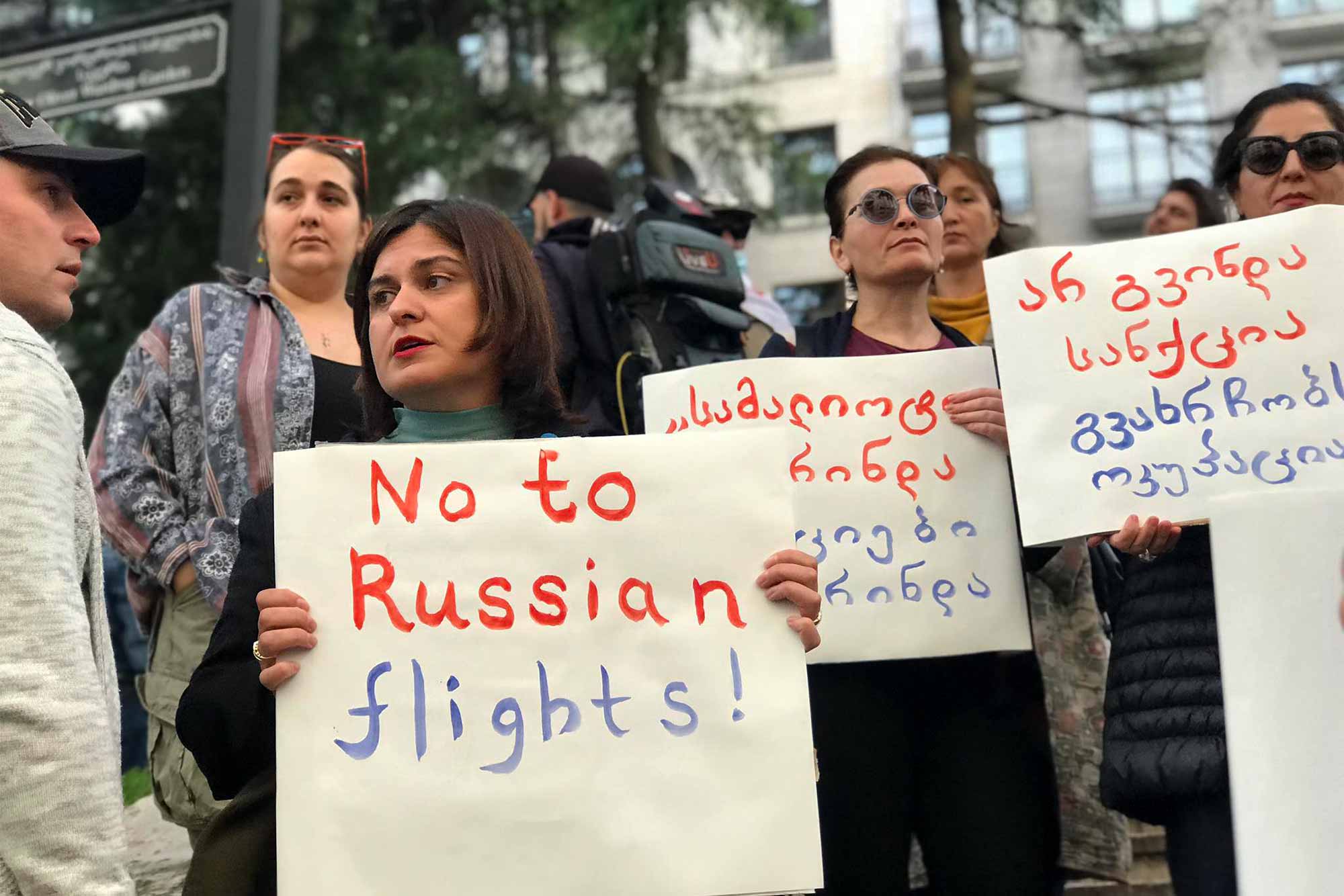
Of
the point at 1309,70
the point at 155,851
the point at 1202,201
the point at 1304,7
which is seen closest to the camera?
the point at 155,851

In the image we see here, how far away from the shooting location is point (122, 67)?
631 centimetres

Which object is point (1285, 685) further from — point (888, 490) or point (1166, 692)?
point (888, 490)

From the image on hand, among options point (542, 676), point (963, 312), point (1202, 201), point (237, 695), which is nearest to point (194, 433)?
point (237, 695)

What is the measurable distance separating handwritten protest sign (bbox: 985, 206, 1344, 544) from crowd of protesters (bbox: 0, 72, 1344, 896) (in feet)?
0.47

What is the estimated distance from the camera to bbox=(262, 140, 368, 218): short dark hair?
3.73m

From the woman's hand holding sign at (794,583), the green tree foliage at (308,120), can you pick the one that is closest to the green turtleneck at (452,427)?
the woman's hand holding sign at (794,583)

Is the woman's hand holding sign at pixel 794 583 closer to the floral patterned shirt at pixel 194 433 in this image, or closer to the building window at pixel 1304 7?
the floral patterned shirt at pixel 194 433

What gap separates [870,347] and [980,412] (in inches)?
14.3

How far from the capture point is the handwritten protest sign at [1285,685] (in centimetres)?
205

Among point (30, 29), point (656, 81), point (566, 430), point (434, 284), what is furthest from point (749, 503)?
→ point (656, 81)

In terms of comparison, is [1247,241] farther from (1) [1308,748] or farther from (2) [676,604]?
(2) [676,604]

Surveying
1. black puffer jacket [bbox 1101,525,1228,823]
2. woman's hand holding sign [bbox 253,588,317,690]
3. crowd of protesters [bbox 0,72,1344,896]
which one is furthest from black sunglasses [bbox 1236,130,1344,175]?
woman's hand holding sign [bbox 253,588,317,690]

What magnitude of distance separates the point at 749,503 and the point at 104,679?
92 cm

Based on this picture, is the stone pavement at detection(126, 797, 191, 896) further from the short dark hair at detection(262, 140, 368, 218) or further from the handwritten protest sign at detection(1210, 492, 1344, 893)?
the handwritten protest sign at detection(1210, 492, 1344, 893)
